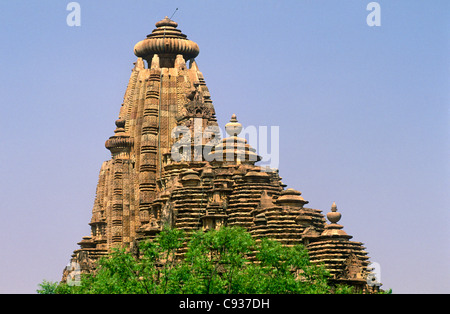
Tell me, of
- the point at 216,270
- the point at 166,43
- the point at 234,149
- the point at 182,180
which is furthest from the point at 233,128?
the point at 216,270

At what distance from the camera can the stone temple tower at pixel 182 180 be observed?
9444 cm

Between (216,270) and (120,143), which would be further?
(120,143)

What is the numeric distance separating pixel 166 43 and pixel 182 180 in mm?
24758

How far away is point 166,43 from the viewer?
127 metres

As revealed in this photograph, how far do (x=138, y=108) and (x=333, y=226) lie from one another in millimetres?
40011

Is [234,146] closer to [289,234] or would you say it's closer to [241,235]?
[289,234]

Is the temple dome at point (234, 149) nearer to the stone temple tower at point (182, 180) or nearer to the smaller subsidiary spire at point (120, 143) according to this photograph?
the stone temple tower at point (182, 180)

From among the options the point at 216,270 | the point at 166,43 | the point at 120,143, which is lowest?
the point at 216,270

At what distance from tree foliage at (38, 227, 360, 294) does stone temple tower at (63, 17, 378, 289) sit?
3.46 meters

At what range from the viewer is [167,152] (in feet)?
397

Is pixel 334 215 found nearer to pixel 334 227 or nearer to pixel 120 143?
pixel 334 227

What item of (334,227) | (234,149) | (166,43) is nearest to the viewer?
(334,227)

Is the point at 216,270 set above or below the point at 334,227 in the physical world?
below
